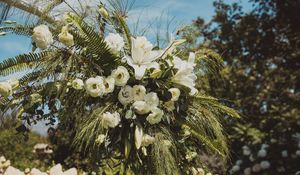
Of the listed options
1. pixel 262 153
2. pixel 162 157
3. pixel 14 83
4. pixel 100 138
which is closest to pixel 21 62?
pixel 14 83

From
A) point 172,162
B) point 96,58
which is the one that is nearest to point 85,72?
point 96,58

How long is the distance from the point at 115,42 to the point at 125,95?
0.24m

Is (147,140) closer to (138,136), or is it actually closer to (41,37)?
(138,136)

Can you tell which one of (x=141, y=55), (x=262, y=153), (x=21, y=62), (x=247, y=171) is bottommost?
(x=247, y=171)

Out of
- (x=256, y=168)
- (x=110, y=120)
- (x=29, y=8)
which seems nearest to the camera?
(x=110, y=120)

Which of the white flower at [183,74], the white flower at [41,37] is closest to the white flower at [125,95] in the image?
the white flower at [183,74]

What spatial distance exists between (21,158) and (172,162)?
671cm

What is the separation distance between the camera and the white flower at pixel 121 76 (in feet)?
6.95

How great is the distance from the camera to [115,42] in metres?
2.18

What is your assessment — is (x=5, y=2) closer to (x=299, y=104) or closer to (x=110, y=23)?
(x=110, y=23)

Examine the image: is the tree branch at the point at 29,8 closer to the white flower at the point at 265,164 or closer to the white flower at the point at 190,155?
the white flower at the point at 190,155

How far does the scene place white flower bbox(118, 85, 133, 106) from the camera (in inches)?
84.0

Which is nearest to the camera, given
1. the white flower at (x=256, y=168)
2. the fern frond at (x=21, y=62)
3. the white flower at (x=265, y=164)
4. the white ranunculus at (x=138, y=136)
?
the white ranunculus at (x=138, y=136)

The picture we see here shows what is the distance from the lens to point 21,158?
839 cm
